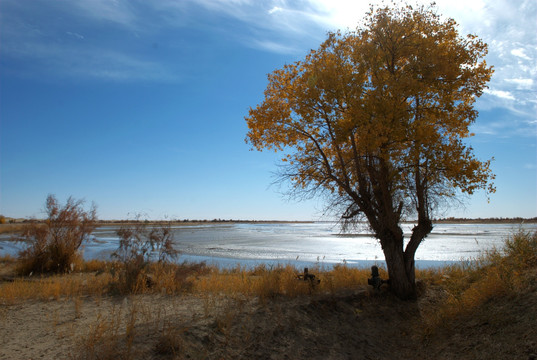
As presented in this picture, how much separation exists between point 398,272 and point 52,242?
44.8 feet

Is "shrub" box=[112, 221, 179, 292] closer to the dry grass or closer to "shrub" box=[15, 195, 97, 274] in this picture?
"shrub" box=[15, 195, 97, 274]

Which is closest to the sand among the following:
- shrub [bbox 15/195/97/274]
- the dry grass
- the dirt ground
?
the dirt ground

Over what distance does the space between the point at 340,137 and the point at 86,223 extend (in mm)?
12778

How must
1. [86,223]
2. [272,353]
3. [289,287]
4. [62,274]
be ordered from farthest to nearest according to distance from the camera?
[86,223], [62,274], [289,287], [272,353]

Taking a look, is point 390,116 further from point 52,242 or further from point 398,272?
point 52,242

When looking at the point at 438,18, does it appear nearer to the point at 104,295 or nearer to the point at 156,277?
the point at 156,277

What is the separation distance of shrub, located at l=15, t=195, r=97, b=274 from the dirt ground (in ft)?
21.9

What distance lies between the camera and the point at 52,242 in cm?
1498

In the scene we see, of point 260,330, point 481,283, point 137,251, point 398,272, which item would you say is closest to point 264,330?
point 260,330

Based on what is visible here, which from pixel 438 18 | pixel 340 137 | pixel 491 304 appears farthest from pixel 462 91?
pixel 491 304

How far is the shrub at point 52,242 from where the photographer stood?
47.6 ft

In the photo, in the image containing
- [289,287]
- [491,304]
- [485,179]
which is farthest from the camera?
[289,287]

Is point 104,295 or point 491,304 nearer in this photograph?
point 491,304

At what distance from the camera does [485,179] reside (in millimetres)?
8695
